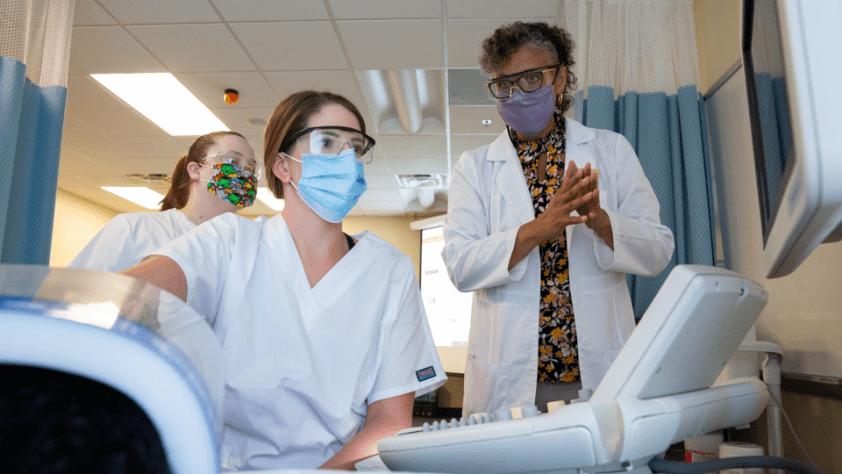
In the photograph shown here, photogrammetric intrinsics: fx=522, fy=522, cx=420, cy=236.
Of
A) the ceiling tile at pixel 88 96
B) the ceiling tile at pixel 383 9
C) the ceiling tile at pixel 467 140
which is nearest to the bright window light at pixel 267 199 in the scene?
the ceiling tile at pixel 88 96

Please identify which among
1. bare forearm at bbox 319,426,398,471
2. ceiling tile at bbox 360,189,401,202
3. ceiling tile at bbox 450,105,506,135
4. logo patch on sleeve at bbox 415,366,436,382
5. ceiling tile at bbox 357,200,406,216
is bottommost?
bare forearm at bbox 319,426,398,471

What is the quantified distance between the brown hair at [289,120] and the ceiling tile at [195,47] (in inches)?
89.5

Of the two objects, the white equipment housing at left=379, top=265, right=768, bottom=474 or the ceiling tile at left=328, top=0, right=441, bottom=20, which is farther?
the ceiling tile at left=328, top=0, right=441, bottom=20

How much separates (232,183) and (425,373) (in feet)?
4.44

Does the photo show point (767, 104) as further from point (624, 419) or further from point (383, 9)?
point (383, 9)

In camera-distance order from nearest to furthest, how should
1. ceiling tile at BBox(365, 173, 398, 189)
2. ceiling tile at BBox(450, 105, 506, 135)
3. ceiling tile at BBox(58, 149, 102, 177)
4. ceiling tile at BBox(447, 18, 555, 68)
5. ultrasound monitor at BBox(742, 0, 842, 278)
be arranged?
ultrasound monitor at BBox(742, 0, 842, 278)
ceiling tile at BBox(447, 18, 555, 68)
ceiling tile at BBox(450, 105, 506, 135)
ceiling tile at BBox(58, 149, 102, 177)
ceiling tile at BBox(365, 173, 398, 189)

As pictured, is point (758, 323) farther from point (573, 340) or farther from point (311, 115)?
point (311, 115)

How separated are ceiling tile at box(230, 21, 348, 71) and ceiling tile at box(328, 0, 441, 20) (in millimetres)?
173

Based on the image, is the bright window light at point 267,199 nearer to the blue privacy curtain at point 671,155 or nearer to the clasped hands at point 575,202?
the blue privacy curtain at point 671,155

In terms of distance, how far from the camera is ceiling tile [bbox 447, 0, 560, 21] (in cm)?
291

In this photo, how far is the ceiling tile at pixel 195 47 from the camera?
3152 mm

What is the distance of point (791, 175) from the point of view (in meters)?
0.43

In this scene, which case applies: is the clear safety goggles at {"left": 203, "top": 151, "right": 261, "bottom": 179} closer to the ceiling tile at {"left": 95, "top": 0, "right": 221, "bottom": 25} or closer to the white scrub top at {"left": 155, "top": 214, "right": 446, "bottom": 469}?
the white scrub top at {"left": 155, "top": 214, "right": 446, "bottom": 469}

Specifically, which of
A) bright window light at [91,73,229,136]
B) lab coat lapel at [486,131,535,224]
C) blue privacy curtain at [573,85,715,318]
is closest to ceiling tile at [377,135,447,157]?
bright window light at [91,73,229,136]
